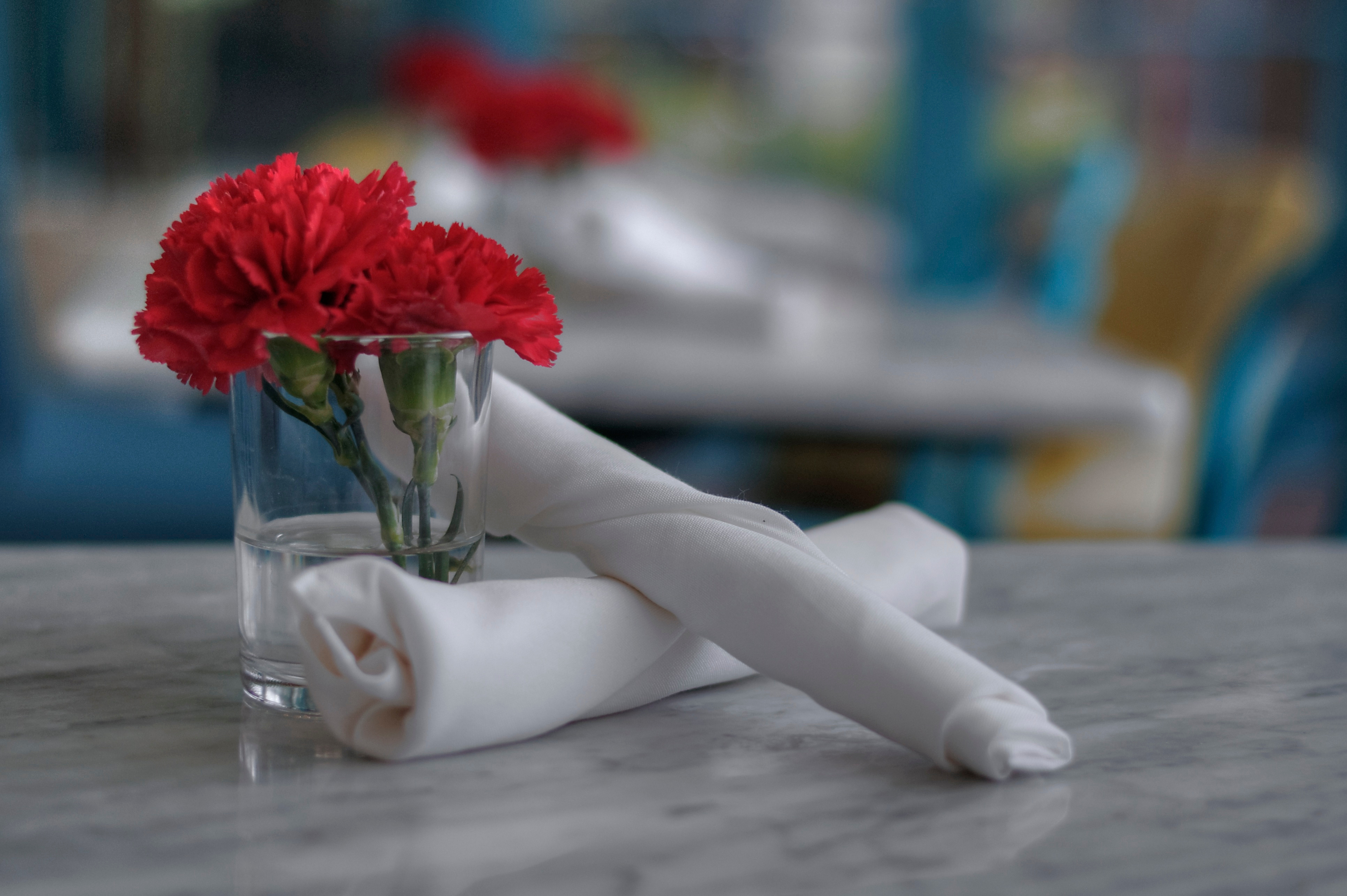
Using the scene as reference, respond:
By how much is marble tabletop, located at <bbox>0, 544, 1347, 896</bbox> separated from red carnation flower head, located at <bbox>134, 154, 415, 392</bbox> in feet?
0.42

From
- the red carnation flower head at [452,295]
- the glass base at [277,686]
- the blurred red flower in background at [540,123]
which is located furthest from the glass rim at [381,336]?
the blurred red flower in background at [540,123]

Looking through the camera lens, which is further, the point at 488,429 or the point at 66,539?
the point at 66,539

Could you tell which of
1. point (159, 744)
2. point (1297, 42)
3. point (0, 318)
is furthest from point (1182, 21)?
point (159, 744)

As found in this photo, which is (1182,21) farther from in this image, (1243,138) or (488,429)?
(488,429)

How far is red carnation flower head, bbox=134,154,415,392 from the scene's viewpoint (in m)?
0.37

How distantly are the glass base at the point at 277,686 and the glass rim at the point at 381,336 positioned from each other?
0.12m

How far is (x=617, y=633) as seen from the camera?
1.40 ft

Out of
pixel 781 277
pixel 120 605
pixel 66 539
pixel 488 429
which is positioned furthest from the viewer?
pixel 781 277

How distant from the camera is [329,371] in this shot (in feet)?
1.31

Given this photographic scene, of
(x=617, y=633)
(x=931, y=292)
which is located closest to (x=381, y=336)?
(x=617, y=633)

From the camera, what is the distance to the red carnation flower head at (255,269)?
1.22ft

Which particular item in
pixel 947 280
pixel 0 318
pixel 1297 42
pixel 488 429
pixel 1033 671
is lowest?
pixel 947 280

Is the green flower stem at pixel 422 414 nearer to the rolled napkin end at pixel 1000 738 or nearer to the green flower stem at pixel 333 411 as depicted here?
the green flower stem at pixel 333 411

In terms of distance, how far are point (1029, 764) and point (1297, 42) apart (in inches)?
137
